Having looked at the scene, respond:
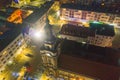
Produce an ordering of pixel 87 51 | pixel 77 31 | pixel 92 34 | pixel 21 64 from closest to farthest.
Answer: pixel 87 51 → pixel 21 64 → pixel 92 34 → pixel 77 31

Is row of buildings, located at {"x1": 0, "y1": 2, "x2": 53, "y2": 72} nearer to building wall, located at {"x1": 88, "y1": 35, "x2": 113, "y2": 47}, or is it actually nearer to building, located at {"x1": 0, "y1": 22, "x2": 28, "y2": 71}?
building, located at {"x1": 0, "y1": 22, "x2": 28, "y2": 71}

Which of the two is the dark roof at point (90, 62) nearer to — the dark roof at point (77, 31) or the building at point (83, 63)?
the building at point (83, 63)

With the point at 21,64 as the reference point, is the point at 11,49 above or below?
above

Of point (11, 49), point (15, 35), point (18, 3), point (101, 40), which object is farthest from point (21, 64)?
point (18, 3)

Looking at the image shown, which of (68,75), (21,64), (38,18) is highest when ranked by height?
(38,18)

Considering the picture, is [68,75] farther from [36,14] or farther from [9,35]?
[36,14]

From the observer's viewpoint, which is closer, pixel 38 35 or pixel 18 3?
pixel 38 35

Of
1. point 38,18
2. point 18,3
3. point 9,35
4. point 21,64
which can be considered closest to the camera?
point 21,64
